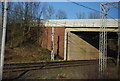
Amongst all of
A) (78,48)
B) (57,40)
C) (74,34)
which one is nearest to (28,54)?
(57,40)

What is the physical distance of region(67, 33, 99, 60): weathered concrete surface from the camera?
32.3 metres

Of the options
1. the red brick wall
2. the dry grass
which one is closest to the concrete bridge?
the red brick wall

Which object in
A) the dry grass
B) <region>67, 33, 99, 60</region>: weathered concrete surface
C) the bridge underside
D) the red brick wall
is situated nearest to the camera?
the dry grass

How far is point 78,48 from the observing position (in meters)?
33.5

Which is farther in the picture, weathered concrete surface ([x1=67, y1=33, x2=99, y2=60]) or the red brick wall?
→ the red brick wall

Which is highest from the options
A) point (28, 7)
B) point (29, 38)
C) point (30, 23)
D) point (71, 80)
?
point (28, 7)

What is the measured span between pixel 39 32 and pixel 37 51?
5.94 m

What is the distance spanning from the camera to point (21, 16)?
3331 cm

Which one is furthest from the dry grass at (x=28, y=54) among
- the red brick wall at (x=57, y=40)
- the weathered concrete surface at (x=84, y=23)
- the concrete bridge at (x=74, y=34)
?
the weathered concrete surface at (x=84, y=23)

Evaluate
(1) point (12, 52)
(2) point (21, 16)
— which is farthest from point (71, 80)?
(2) point (21, 16)

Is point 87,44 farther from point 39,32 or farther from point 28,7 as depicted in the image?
point 28,7

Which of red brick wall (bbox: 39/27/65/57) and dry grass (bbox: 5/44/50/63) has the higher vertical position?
red brick wall (bbox: 39/27/65/57)

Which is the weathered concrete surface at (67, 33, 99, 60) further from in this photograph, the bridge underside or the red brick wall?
the red brick wall

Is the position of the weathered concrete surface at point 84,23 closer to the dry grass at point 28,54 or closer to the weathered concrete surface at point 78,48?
the weathered concrete surface at point 78,48
